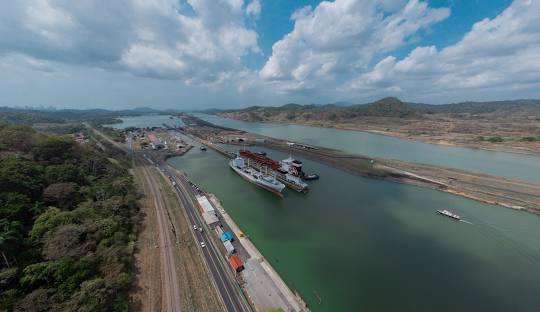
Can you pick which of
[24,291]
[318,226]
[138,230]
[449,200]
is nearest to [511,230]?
[449,200]

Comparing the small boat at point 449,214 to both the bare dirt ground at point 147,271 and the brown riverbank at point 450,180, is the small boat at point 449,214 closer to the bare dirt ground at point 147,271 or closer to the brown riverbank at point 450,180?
the brown riverbank at point 450,180

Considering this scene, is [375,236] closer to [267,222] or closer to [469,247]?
[469,247]

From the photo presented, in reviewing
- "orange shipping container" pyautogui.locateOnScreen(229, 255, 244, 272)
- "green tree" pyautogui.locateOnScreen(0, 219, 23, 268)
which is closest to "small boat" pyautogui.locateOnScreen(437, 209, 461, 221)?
"orange shipping container" pyautogui.locateOnScreen(229, 255, 244, 272)

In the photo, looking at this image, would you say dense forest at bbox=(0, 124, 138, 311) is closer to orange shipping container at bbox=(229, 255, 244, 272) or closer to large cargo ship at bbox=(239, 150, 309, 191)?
orange shipping container at bbox=(229, 255, 244, 272)

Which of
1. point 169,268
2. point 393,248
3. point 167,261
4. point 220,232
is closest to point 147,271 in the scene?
point 167,261

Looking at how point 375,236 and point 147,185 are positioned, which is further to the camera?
point 147,185

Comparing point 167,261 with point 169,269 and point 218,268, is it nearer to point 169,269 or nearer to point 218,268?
point 169,269

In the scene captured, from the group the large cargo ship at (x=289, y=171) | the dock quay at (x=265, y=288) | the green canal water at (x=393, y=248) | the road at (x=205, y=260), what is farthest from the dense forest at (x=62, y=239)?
the large cargo ship at (x=289, y=171)
